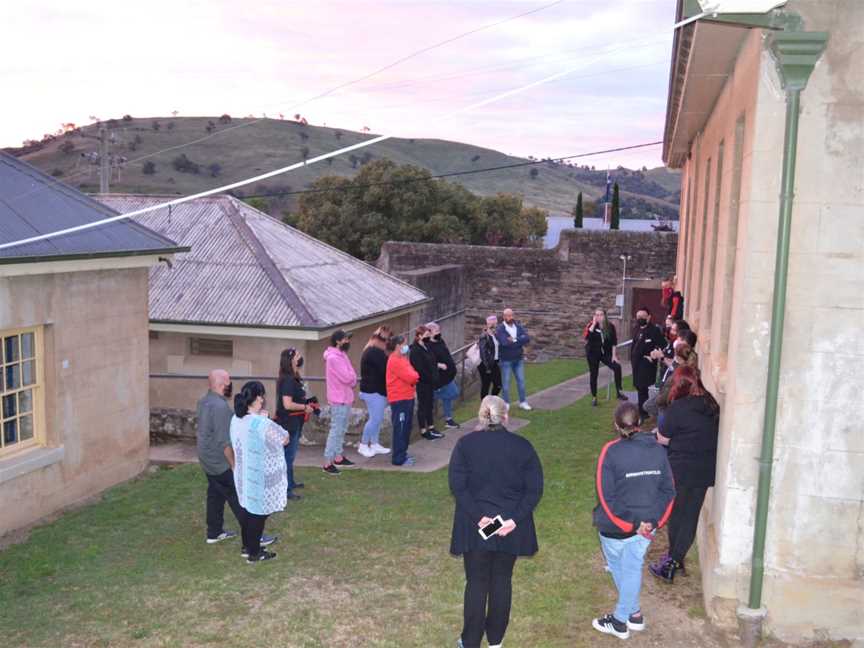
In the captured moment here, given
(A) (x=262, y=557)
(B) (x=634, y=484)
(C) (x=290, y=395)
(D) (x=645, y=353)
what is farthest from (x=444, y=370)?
(B) (x=634, y=484)

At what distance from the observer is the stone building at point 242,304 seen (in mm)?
16047

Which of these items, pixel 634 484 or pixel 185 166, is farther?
pixel 185 166

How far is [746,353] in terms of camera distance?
6.52 metres

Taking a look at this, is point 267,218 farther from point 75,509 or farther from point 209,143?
point 209,143

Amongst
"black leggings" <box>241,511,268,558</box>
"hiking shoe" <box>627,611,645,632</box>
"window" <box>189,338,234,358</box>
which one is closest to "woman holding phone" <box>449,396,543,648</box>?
"hiking shoe" <box>627,611,645,632</box>

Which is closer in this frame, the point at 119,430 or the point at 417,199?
the point at 119,430

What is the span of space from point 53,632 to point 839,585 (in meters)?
5.77

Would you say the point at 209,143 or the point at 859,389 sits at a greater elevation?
the point at 209,143

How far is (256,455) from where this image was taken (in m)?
8.00

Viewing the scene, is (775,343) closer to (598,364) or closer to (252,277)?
(598,364)

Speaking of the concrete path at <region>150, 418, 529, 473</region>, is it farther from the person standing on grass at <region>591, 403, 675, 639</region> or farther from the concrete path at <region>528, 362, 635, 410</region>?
the person standing on grass at <region>591, 403, 675, 639</region>

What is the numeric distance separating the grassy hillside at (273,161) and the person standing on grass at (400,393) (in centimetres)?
7985

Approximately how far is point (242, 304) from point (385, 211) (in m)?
28.4

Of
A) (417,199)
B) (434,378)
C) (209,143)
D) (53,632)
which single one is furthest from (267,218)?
(209,143)
